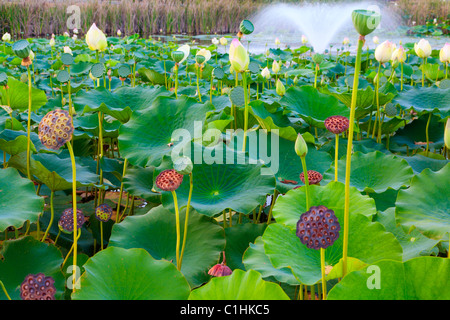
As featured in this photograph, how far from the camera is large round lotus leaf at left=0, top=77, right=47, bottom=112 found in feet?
5.64

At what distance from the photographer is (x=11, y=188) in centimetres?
101

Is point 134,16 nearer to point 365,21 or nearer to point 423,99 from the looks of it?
point 423,99

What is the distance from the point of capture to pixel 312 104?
160cm

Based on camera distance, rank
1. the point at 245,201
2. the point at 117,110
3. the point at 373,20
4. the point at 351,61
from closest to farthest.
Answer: the point at 373,20 < the point at 245,201 < the point at 117,110 < the point at 351,61

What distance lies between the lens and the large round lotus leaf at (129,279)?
0.68 meters

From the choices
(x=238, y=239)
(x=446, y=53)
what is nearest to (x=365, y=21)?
(x=238, y=239)

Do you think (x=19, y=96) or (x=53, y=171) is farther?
(x=19, y=96)

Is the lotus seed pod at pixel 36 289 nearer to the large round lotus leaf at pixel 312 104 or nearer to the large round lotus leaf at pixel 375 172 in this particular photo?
the large round lotus leaf at pixel 375 172

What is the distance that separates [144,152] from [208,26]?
30.6ft

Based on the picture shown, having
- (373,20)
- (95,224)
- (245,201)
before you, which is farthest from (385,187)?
(95,224)

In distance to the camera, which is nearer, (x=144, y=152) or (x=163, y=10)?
(x=144, y=152)

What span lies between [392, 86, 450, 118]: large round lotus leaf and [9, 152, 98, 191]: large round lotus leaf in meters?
1.27

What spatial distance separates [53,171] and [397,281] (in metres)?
0.90

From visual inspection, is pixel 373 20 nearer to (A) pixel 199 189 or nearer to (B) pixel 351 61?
(A) pixel 199 189
